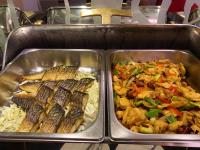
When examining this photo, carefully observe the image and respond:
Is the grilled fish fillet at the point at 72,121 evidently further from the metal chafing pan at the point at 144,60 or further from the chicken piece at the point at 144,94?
the chicken piece at the point at 144,94

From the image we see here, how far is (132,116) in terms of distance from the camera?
1.38 metres

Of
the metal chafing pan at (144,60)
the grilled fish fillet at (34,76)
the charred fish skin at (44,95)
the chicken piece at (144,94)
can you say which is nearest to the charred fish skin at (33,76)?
the grilled fish fillet at (34,76)

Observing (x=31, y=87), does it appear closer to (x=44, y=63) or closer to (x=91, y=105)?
(x=44, y=63)

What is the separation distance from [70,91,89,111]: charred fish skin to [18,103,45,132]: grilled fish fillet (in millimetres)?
217

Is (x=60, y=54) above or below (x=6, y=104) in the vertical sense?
above

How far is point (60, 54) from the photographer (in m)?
1.92

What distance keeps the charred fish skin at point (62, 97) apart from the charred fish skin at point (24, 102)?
161 mm

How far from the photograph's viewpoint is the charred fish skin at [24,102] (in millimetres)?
1553

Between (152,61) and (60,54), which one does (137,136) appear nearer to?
(152,61)

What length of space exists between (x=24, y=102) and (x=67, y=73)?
1.35 ft

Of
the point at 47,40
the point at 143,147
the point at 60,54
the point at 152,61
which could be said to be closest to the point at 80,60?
the point at 60,54

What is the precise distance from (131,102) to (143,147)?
1.39 feet

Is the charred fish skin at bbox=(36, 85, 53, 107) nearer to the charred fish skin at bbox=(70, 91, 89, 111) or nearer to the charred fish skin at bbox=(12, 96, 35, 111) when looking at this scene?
the charred fish skin at bbox=(12, 96, 35, 111)

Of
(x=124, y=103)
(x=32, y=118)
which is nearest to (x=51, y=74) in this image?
(x=32, y=118)
